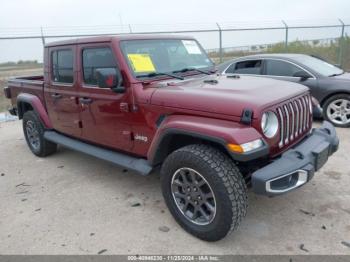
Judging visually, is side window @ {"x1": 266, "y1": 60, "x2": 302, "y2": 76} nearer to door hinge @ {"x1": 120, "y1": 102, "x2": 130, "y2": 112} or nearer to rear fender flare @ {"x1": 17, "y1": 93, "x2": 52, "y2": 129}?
door hinge @ {"x1": 120, "y1": 102, "x2": 130, "y2": 112}

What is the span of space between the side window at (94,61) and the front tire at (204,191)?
1.45 meters

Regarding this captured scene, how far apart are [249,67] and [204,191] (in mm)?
5237

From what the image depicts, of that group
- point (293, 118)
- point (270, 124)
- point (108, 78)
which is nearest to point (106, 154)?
point (108, 78)

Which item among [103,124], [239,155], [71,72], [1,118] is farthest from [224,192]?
[1,118]

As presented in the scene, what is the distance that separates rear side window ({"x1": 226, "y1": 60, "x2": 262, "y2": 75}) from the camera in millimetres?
7436

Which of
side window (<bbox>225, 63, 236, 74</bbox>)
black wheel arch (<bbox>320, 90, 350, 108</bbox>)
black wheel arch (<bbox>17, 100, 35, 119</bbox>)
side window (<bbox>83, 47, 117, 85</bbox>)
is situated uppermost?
side window (<bbox>83, 47, 117, 85</bbox>)

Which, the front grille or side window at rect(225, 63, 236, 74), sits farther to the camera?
side window at rect(225, 63, 236, 74)

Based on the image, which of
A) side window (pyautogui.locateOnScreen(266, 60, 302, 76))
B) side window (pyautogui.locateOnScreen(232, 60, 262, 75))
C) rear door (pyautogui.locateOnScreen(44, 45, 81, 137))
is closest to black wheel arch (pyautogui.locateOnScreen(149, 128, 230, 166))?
rear door (pyautogui.locateOnScreen(44, 45, 81, 137))

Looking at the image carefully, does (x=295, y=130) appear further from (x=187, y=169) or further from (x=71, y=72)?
(x=71, y=72)

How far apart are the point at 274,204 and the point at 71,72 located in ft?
9.99

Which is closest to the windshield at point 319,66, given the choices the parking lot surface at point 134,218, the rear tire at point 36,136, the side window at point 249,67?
the side window at point 249,67

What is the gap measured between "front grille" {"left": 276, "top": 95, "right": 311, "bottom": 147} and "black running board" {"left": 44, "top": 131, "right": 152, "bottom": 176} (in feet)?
4.57

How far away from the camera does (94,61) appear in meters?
3.97

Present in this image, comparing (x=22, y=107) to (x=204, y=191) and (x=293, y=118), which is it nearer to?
(x=204, y=191)
